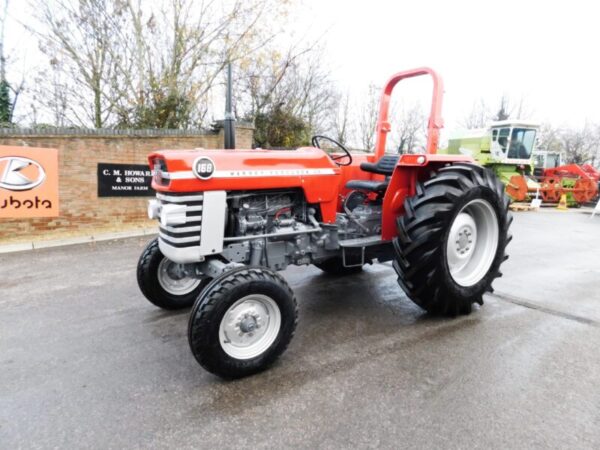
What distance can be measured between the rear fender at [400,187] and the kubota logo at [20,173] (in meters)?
5.61

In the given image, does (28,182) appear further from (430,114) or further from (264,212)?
(430,114)

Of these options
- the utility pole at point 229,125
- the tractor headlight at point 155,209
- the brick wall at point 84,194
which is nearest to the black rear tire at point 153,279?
the tractor headlight at point 155,209

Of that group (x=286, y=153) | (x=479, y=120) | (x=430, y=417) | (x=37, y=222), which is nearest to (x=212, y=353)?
(x=430, y=417)

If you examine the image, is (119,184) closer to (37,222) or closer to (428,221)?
(37,222)

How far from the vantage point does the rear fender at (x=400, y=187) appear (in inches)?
130

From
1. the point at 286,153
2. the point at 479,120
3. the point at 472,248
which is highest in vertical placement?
the point at 479,120

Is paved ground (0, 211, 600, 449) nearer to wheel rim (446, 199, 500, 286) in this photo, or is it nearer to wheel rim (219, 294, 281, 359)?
wheel rim (219, 294, 281, 359)

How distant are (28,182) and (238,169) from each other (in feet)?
17.0

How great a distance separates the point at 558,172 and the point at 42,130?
1642 cm

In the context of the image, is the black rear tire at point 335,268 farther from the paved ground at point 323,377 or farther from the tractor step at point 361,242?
the tractor step at point 361,242

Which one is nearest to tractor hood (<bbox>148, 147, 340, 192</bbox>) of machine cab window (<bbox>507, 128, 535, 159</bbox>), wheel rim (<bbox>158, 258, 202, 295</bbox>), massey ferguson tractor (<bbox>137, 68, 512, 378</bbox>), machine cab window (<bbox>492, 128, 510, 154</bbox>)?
massey ferguson tractor (<bbox>137, 68, 512, 378</bbox>)

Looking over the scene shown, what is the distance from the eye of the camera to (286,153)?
2.91 metres

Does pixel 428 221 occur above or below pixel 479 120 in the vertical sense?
below

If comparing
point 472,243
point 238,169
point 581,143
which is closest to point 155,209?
point 238,169
